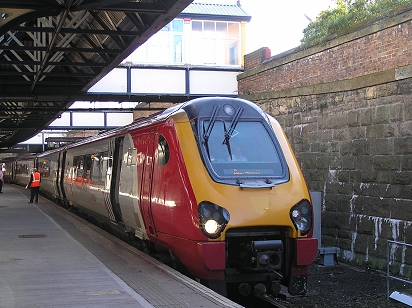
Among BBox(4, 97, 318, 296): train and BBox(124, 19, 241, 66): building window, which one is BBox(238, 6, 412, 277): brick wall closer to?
BBox(4, 97, 318, 296): train

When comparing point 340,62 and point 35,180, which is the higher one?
point 340,62

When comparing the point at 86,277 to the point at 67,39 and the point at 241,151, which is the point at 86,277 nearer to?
the point at 241,151

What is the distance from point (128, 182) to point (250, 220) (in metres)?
3.68

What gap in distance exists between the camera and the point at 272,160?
7.98 m

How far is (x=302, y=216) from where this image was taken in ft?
24.6

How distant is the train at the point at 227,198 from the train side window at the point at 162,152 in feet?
0.05

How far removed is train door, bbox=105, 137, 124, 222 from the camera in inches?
444

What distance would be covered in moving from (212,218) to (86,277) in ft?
6.45

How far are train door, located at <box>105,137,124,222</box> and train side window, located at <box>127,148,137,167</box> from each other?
78cm

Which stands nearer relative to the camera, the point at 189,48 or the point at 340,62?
the point at 340,62

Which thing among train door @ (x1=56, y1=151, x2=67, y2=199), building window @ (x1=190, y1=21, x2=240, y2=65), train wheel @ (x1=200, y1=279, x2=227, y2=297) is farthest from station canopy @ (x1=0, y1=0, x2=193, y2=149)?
building window @ (x1=190, y1=21, x2=240, y2=65)

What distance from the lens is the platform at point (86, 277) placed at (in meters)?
6.23

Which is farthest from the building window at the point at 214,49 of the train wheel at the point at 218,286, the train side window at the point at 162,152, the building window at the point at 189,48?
the train wheel at the point at 218,286

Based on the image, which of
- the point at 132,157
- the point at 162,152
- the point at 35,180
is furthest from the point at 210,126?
the point at 35,180
